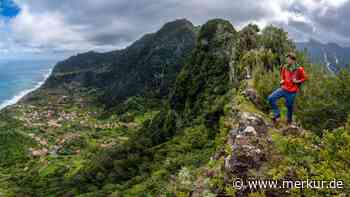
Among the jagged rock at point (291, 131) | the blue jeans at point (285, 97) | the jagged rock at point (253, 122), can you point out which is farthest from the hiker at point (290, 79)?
the jagged rock at point (253, 122)

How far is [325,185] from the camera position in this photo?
37.3ft

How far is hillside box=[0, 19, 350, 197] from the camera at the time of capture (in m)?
13.6

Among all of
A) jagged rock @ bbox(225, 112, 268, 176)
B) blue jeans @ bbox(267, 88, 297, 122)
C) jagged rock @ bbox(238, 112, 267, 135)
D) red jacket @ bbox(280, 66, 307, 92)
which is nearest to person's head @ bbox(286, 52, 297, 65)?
red jacket @ bbox(280, 66, 307, 92)

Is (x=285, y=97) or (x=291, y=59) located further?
(x=285, y=97)

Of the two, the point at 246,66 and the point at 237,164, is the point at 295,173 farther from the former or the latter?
the point at 246,66

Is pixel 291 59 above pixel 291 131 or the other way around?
above

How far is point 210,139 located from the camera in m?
56.1

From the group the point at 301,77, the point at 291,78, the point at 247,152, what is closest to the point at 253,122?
the point at 247,152

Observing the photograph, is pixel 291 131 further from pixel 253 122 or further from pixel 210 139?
pixel 210 139

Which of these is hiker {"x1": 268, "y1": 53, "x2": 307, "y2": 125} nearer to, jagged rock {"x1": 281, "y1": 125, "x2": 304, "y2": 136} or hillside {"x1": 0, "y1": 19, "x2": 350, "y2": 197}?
jagged rock {"x1": 281, "y1": 125, "x2": 304, "y2": 136}

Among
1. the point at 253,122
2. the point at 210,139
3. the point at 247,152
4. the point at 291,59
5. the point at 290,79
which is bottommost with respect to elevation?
the point at 210,139

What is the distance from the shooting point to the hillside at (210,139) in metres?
13.6

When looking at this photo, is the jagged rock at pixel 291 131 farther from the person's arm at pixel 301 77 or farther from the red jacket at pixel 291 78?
the person's arm at pixel 301 77

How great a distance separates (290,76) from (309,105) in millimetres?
11544
